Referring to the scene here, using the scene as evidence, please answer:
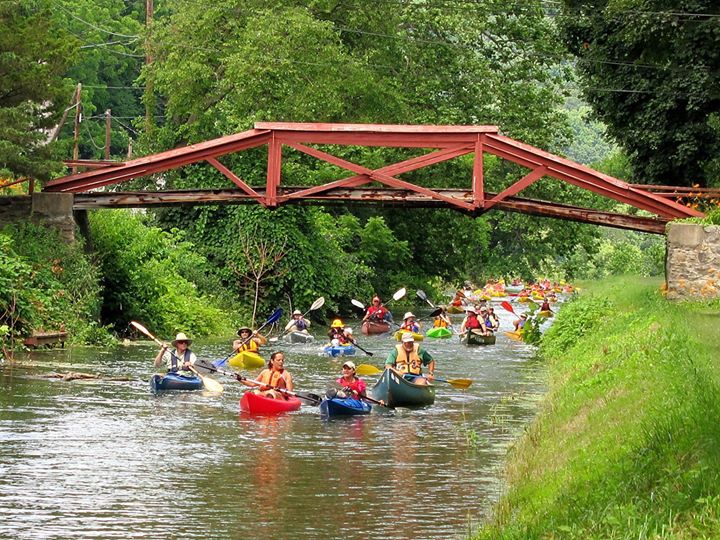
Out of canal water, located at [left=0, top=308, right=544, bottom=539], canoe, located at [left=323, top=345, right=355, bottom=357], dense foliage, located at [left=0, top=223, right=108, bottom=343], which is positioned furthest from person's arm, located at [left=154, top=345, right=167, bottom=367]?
canoe, located at [left=323, top=345, right=355, bottom=357]

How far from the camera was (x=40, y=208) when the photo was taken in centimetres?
3534

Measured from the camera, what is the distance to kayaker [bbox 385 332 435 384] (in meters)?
25.9

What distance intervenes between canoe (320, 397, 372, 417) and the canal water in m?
0.23

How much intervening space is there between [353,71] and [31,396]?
2851cm

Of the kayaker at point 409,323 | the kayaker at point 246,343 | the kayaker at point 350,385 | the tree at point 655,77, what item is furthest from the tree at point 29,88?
the tree at point 655,77

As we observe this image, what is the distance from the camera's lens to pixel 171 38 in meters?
51.6

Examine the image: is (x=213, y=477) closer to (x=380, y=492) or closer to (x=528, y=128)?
(x=380, y=492)

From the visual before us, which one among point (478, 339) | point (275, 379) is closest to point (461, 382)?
point (275, 379)

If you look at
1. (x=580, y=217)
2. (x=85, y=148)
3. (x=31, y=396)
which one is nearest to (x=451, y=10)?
(x=580, y=217)

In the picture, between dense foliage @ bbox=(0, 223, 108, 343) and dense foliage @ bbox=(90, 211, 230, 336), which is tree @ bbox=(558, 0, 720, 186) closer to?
dense foliage @ bbox=(90, 211, 230, 336)

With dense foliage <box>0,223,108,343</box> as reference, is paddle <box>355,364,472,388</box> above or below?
below

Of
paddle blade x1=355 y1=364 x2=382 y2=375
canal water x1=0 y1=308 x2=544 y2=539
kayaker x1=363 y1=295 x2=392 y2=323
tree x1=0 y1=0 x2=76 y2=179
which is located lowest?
canal water x1=0 y1=308 x2=544 y2=539

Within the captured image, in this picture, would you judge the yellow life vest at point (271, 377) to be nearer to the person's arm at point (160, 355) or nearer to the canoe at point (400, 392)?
the canoe at point (400, 392)

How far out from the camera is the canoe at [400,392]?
24031 millimetres
